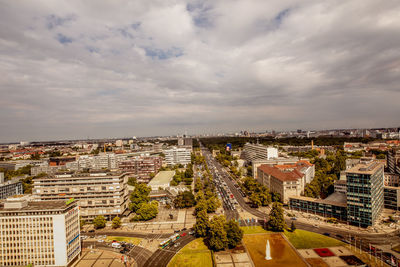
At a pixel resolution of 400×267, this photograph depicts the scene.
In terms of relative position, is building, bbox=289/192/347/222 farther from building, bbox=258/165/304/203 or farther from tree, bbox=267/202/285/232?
tree, bbox=267/202/285/232

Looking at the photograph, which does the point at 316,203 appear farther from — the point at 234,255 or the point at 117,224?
the point at 117,224

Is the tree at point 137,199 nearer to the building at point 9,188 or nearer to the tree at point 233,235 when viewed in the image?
the tree at point 233,235

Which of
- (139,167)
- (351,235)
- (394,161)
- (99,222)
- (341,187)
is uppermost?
(394,161)

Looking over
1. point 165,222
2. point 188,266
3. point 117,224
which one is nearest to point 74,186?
point 117,224

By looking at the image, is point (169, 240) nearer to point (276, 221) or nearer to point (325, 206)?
point (276, 221)

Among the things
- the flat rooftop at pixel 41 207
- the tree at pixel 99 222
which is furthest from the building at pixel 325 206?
the flat rooftop at pixel 41 207

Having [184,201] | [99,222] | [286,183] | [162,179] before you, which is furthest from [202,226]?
[162,179]
